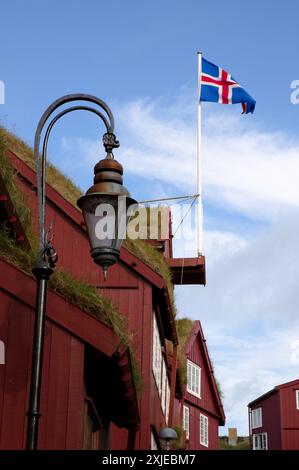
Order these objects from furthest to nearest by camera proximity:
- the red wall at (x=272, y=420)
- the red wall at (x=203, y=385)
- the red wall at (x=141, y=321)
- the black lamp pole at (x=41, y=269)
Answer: the red wall at (x=272, y=420) → the red wall at (x=203, y=385) → the red wall at (x=141, y=321) → the black lamp pole at (x=41, y=269)

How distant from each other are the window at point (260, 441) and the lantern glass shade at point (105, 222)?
41.0 metres

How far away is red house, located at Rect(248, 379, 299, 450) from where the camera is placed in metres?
39.8

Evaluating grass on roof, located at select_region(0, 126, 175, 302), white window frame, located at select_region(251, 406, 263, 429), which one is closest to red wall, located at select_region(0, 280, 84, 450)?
grass on roof, located at select_region(0, 126, 175, 302)

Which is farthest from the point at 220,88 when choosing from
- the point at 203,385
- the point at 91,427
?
the point at 203,385

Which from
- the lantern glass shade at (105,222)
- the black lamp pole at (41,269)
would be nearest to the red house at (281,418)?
the black lamp pole at (41,269)

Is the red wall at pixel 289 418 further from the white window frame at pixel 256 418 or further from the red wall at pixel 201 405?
the red wall at pixel 201 405

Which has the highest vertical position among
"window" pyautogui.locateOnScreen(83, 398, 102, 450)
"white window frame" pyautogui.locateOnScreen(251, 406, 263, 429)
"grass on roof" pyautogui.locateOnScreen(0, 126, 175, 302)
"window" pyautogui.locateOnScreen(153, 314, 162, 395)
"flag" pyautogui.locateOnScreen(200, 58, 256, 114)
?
"flag" pyautogui.locateOnScreen(200, 58, 256, 114)

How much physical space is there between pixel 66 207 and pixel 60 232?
1.69 ft

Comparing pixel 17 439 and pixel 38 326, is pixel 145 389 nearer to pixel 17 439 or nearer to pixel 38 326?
pixel 17 439

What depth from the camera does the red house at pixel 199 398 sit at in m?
30.5

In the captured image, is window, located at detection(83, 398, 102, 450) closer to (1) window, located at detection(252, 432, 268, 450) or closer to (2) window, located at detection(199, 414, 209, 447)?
(2) window, located at detection(199, 414, 209, 447)

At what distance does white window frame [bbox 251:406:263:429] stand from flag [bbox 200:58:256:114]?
101 feet

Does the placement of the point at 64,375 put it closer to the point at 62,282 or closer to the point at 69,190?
the point at 62,282

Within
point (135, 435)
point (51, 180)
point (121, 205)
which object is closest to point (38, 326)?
point (121, 205)
